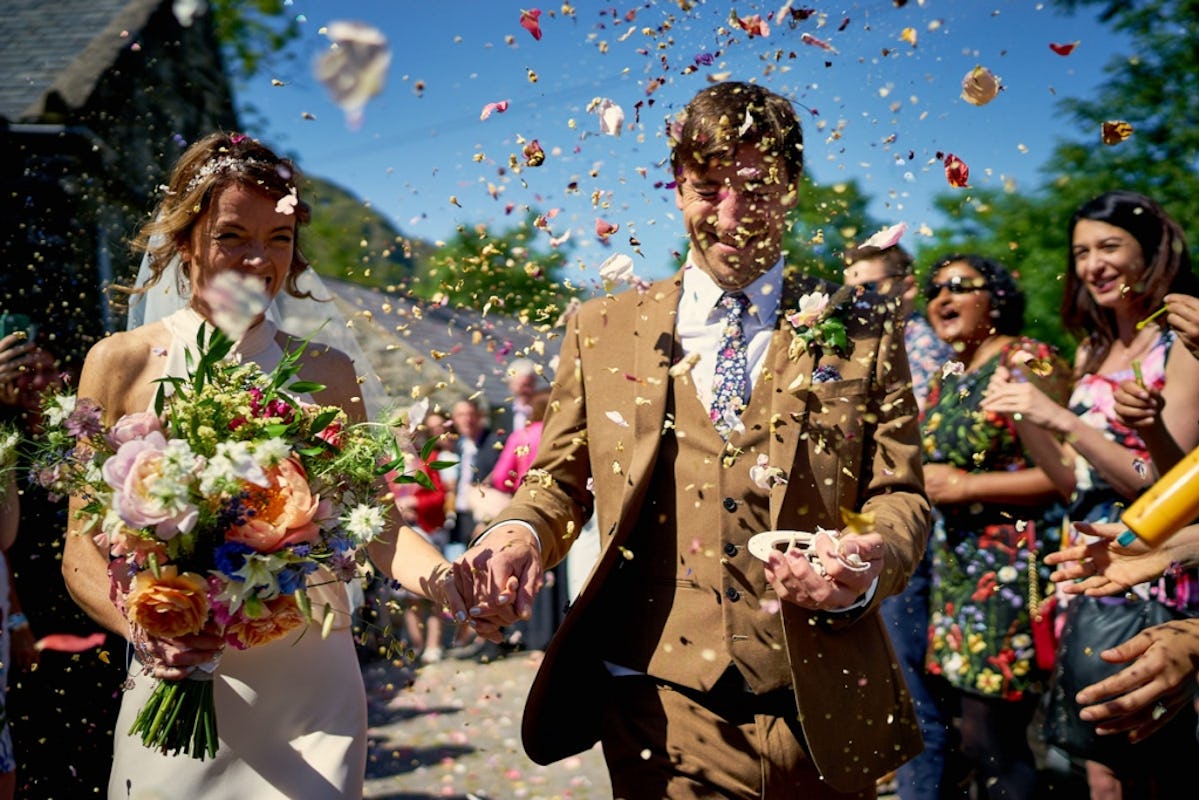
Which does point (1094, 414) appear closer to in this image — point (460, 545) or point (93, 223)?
point (460, 545)

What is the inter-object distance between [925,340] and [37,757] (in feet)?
15.2

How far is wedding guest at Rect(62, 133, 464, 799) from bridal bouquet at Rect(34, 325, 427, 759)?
0.16 metres

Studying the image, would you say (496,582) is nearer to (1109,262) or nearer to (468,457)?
(1109,262)

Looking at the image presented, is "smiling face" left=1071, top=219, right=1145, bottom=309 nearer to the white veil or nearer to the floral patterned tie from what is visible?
the floral patterned tie

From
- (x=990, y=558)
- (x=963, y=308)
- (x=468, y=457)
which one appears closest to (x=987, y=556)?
(x=990, y=558)

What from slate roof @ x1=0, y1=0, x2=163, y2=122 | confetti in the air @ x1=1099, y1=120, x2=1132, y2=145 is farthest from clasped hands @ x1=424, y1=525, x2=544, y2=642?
slate roof @ x1=0, y1=0, x2=163, y2=122

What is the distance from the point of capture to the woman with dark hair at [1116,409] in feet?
11.2

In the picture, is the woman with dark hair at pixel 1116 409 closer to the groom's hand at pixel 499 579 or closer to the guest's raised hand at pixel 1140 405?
the guest's raised hand at pixel 1140 405

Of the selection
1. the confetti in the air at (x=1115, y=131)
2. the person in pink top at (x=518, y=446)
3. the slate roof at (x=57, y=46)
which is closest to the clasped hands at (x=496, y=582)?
the confetti in the air at (x=1115, y=131)

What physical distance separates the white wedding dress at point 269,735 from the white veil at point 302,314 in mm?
769

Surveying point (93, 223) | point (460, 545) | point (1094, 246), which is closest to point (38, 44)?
point (93, 223)

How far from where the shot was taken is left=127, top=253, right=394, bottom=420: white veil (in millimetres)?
3604

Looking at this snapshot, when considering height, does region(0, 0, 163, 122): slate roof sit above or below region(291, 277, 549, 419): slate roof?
above

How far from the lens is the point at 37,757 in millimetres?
4680
